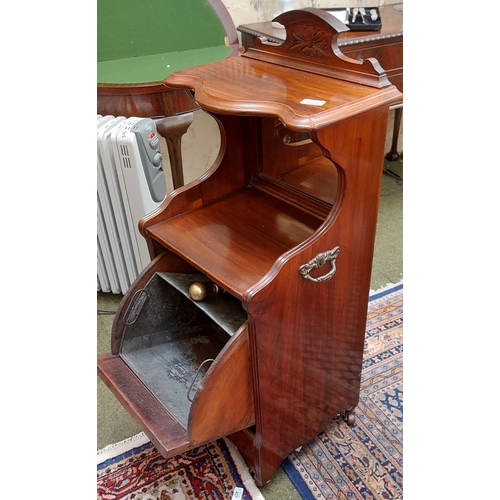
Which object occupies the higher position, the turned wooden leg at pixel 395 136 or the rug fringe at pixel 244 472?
the turned wooden leg at pixel 395 136

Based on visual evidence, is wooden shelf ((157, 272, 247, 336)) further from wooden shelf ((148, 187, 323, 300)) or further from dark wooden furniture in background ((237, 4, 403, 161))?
dark wooden furniture in background ((237, 4, 403, 161))

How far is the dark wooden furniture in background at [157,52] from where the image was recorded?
1422 mm

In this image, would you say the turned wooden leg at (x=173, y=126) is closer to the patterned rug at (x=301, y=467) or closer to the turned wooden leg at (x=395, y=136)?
the patterned rug at (x=301, y=467)

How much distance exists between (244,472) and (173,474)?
18 cm

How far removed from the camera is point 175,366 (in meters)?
1.19

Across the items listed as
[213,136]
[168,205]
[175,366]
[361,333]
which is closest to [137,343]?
[175,366]

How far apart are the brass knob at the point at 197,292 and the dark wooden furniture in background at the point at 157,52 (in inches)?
22.4

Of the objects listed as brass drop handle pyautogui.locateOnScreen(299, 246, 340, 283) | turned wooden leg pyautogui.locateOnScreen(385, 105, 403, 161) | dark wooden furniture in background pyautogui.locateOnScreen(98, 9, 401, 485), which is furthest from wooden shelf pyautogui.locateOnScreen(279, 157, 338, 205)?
turned wooden leg pyautogui.locateOnScreen(385, 105, 403, 161)

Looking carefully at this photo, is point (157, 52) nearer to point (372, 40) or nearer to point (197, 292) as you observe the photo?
point (372, 40)

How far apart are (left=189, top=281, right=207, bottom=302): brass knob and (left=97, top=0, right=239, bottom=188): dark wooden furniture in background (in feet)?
1.87

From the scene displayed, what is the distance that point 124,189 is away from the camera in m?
1.57

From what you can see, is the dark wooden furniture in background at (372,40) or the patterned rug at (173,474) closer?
the patterned rug at (173,474)

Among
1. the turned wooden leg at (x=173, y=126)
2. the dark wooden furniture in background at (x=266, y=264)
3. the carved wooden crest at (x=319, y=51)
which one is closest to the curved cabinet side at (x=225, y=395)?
the dark wooden furniture in background at (x=266, y=264)

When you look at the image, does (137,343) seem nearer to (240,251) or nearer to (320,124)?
(240,251)
